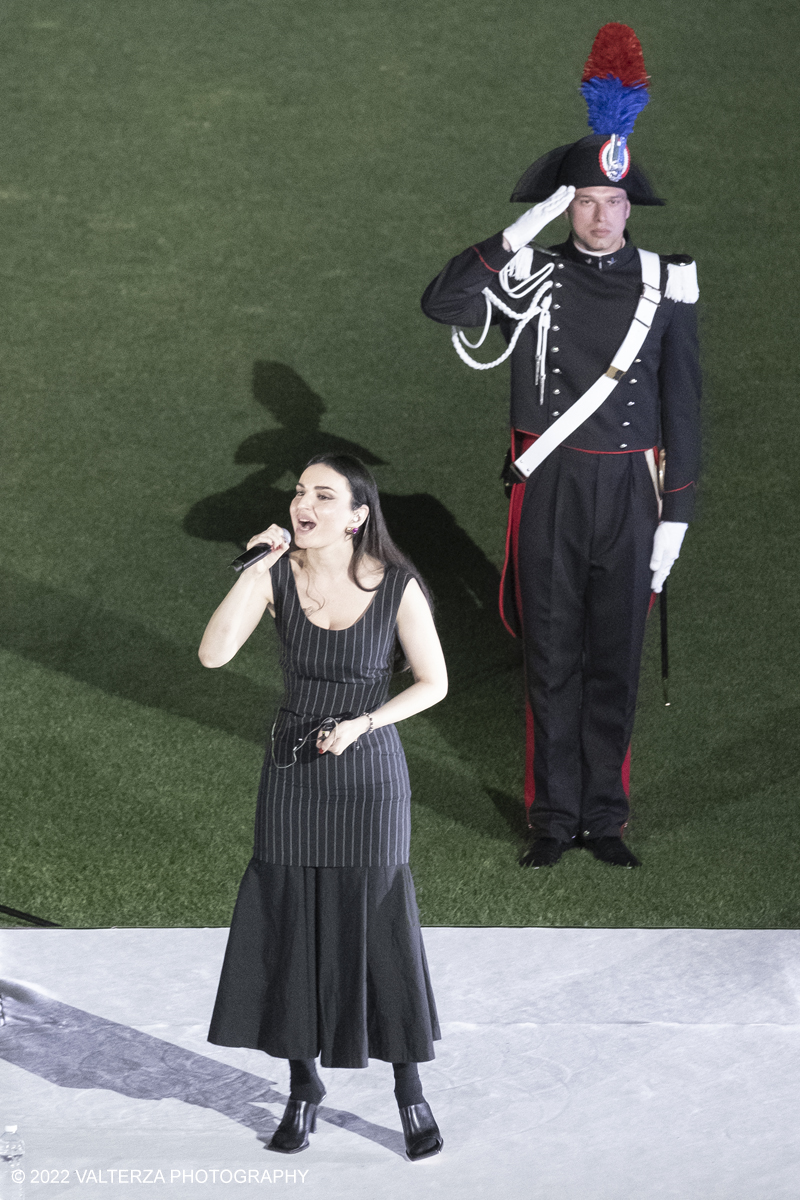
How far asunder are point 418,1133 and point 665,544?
195cm

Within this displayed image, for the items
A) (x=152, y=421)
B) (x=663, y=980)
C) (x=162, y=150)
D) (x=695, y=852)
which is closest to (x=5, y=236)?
(x=162, y=150)

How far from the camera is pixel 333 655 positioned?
348 centimetres

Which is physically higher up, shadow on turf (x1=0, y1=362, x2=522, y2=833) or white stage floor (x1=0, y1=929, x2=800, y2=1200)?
shadow on turf (x1=0, y1=362, x2=522, y2=833)

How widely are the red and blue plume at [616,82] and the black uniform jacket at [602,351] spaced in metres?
0.35

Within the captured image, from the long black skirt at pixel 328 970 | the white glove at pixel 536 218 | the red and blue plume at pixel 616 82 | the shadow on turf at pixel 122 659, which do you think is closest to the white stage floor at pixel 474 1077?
the long black skirt at pixel 328 970

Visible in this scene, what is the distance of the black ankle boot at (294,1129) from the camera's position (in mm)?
3617

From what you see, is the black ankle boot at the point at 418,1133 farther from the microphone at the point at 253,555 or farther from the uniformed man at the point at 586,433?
the uniformed man at the point at 586,433

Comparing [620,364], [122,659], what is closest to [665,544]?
[620,364]

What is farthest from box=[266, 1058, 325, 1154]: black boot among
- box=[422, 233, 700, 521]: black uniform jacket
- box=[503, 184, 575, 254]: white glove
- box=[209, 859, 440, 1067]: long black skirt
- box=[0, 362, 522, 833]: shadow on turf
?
box=[503, 184, 575, 254]: white glove

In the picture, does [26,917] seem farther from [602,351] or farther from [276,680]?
[602,351]

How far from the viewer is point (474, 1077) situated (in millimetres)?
3928

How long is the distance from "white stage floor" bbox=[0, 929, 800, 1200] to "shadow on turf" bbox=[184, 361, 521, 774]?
1.55 metres

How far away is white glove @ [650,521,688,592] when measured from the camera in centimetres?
481

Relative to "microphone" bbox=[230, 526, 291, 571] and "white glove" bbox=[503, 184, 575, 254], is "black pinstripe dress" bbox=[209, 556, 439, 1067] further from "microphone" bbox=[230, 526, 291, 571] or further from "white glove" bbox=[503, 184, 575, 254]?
"white glove" bbox=[503, 184, 575, 254]
